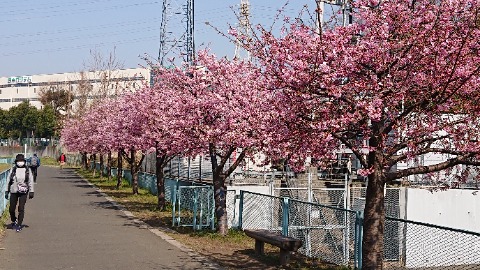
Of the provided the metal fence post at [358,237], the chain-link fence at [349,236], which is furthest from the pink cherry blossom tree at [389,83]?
the chain-link fence at [349,236]

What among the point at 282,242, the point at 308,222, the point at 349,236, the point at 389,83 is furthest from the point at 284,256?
the point at 389,83

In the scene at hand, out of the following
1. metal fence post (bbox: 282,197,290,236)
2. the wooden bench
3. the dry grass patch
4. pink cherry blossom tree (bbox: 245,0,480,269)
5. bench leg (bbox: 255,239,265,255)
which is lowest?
the dry grass patch

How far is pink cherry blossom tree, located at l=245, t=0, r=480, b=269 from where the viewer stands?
26.5ft

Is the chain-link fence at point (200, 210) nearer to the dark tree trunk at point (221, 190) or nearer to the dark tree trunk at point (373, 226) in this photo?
the dark tree trunk at point (221, 190)

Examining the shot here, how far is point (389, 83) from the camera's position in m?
8.16

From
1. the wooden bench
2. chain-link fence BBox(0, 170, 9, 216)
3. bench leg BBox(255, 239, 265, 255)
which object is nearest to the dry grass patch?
bench leg BBox(255, 239, 265, 255)

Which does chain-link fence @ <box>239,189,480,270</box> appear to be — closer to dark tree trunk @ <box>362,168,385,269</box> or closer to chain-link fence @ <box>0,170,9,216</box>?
dark tree trunk @ <box>362,168,385,269</box>

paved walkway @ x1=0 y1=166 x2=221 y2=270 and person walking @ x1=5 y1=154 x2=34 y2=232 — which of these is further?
person walking @ x1=5 y1=154 x2=34 y2=232

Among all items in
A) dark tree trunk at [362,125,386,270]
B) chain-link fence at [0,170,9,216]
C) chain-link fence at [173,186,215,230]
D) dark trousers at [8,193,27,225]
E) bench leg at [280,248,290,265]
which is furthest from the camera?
chain-link fence at [0,170,9,216]

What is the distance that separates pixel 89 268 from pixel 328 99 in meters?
5.04

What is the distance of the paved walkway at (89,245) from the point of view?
11531mm

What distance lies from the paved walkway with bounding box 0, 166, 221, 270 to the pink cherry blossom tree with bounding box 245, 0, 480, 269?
13.6 feet

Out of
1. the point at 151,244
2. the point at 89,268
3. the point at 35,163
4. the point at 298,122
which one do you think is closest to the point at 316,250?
the point at 151,244

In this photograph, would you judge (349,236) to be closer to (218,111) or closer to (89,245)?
(218,111)
